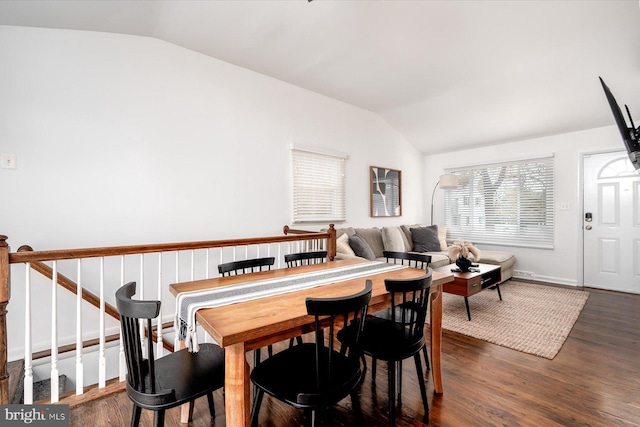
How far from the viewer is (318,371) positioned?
1.23 metres

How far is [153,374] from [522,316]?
11.8ft

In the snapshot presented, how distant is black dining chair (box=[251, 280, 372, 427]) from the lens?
1198mm

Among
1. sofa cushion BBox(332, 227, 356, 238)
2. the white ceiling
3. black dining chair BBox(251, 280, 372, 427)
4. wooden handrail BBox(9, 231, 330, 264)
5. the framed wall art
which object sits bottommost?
black dining chair BBox(251, 280, 372, 427)

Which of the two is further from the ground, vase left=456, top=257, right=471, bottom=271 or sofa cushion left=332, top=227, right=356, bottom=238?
sofa cushion left=332, top=227, right=356, bottom=238

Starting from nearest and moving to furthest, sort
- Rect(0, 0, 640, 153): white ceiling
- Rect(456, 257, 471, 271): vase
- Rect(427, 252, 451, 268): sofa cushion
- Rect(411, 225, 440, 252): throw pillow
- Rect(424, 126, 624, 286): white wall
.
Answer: Rect(0, 0, 640, 153): white ceiling, Rect(456, 257, 471, 271): vase, Rect(427, 252, 451, 268): sofa cushion, Rect(424, 126, 624, 286): white wall, Rect(411, 225, 440, 252): throw pillow

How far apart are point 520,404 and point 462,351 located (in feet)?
2.30

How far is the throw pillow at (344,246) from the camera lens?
3692 millimetres

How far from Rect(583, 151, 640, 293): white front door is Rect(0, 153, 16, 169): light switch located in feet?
21.8

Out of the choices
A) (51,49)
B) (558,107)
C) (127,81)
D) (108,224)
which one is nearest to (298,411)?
(108,224)

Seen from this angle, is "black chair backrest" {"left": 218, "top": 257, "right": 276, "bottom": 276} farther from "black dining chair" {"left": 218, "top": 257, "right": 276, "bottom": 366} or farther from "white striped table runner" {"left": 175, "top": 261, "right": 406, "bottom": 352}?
"white striped table runner" {"left": 175, "top": 261, "right": 406, "bottom": 352}

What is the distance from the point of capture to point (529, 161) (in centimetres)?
491

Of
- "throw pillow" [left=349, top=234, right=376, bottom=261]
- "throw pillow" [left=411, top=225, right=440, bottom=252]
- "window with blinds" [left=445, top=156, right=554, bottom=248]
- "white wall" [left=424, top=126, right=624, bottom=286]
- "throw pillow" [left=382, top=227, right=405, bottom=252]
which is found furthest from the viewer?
"throw pillow" [left=411, top=225, right=440, bottom=252]

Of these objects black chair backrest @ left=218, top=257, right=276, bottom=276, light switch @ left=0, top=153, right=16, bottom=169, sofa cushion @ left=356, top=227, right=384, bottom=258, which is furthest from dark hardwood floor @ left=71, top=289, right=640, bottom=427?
sofa cushion @ left=356, top=227, right=384, bottom=258

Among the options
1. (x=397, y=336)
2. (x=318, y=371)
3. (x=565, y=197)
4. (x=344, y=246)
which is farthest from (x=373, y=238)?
(x=318, y=371)
